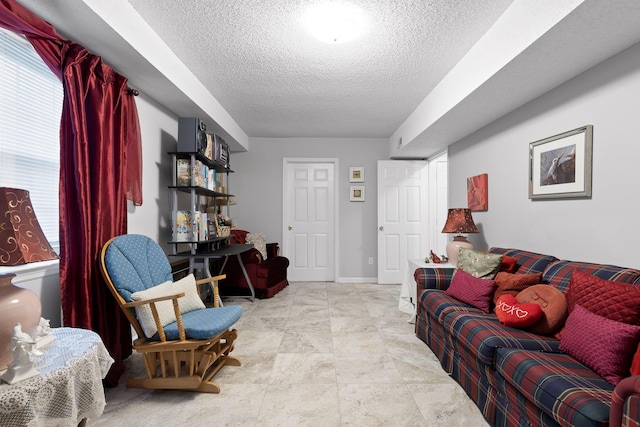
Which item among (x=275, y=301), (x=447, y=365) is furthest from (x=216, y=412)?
(x=275, y=301)

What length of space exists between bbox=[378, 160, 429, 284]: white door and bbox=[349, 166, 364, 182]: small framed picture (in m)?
0.31

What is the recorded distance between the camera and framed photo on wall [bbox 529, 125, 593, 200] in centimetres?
207

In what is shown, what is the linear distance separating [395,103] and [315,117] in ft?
3.61

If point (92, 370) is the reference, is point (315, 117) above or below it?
above

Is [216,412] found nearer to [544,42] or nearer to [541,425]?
[541,425]

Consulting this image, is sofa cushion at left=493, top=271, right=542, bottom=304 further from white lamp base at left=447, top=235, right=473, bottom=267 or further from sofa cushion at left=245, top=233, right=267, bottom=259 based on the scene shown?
sofa cushion at left=245, top=233, right=267, bottom=259

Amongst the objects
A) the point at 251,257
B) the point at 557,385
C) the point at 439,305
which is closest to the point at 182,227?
the point at 251,257

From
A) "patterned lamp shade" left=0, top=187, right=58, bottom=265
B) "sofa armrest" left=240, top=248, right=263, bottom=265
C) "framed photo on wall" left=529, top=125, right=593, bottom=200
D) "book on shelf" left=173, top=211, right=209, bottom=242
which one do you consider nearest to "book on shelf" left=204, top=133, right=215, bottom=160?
"book on shelf" left=173, top=211, right=209, bottom=242

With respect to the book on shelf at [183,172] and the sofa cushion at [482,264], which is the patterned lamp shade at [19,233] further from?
the sofa cushion at [482,264]

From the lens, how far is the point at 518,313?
180 centimetres

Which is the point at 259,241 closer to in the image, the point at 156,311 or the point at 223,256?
the point at 223,256

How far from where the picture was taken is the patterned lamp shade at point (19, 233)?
3.47 feet

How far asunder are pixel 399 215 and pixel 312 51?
326 centimetres

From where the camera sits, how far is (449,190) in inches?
168
